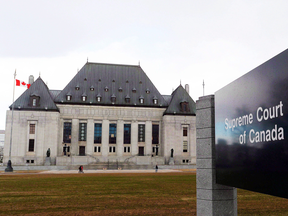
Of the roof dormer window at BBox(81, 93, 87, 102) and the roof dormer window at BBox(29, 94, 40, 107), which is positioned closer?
the roof dormer window at BBox(29, 94, 40, 107)

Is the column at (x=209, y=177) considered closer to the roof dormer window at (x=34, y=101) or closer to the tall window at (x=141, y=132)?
the tall window at (x=141, y=132)

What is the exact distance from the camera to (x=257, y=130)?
658 centimetres

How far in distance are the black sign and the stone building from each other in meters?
64.1

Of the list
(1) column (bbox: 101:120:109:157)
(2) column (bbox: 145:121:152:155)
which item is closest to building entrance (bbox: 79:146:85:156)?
(1) column (bbox: 101:120:109:157)

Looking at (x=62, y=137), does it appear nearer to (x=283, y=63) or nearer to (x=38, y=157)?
(x=38, y=157)

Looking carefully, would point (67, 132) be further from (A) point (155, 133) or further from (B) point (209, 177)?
(B) point (209, 177)

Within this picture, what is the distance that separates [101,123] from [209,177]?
68749 mm

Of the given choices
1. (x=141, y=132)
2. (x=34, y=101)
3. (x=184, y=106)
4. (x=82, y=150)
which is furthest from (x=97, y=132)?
(x=184, y=106)

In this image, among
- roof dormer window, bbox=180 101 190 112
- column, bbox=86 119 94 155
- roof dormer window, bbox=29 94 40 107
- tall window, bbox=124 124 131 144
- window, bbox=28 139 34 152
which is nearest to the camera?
window, bbox=28 139 34 152

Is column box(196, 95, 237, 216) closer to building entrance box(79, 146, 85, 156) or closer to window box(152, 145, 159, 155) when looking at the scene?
window box(152, 145, 159, 155)

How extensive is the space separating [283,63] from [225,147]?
3335mm

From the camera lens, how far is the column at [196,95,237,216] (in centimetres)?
938

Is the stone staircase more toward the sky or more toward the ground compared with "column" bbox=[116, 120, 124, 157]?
more toward the ground

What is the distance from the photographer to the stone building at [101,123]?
71.6 metres
